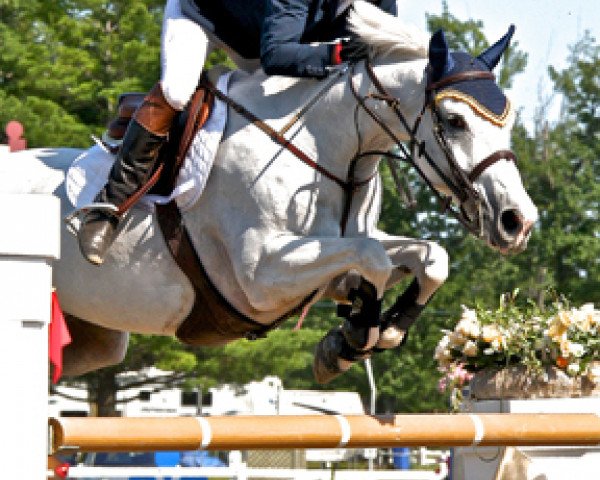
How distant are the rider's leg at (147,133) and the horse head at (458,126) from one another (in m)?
0.74

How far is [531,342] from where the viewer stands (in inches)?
244

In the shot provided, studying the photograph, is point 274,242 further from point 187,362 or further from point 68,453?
point 187,362

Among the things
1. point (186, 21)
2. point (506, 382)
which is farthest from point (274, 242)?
point (506, 382)

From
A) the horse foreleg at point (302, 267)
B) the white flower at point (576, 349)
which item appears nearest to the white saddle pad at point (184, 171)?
the horse foreleg at point (302, 267)

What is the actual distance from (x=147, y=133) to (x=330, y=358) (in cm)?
125

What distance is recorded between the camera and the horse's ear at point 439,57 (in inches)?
197

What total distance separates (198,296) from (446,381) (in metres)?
2.66

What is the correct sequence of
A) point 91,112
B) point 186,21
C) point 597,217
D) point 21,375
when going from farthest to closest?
point 597,217, point 91,112, point 186,21, point 21,375

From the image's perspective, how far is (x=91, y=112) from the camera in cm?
2005

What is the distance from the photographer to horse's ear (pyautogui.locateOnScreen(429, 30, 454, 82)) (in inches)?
197

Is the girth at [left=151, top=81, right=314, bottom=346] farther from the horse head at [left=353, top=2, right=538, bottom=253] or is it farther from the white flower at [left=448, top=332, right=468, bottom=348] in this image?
the white flower at [left=448, top=332, right=468, bottom=348]

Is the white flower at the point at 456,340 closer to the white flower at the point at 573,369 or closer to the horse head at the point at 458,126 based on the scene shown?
the white flower at the point at 573,369

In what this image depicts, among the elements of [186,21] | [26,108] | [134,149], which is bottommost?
[134,149]

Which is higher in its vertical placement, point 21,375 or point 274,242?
point 274,242
